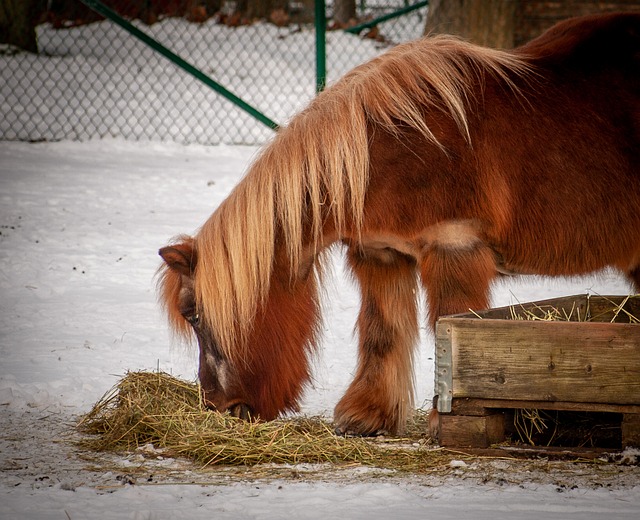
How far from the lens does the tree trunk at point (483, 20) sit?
7.47m

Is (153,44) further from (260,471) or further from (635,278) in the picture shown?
(260,471)

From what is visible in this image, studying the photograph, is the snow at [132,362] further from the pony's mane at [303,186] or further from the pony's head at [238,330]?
the pony's mane at [303,186]

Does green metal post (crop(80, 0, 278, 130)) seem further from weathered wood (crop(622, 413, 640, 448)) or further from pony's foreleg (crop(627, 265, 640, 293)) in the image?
weathered wood (crop(622, 413, 640, 448))

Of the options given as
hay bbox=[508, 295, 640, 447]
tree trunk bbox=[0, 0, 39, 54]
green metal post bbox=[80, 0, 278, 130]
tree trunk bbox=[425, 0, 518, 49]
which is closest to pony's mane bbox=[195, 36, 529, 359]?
hay bbox=[508, 295, 640, 447]

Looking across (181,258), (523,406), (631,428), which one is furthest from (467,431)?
(181,258)

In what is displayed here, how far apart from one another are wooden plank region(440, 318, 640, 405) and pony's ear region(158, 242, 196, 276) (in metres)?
0.98

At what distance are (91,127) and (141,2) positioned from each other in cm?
380

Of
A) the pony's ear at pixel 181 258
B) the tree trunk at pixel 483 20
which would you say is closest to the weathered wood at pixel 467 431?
the pony's ear at pixel 181 258

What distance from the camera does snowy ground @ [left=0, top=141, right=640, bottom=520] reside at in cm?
281

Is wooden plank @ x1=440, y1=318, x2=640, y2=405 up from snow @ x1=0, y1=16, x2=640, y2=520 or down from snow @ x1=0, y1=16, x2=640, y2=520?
up

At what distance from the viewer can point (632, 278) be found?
4125mm

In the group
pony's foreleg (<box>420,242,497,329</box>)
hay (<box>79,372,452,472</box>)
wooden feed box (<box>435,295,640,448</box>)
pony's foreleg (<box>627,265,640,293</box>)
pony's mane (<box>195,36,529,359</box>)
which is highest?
pony's mane (<box>195,36,529,359</box>)

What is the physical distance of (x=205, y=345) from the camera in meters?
3.58

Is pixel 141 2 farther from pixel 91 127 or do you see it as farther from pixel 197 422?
pixel 197 422
